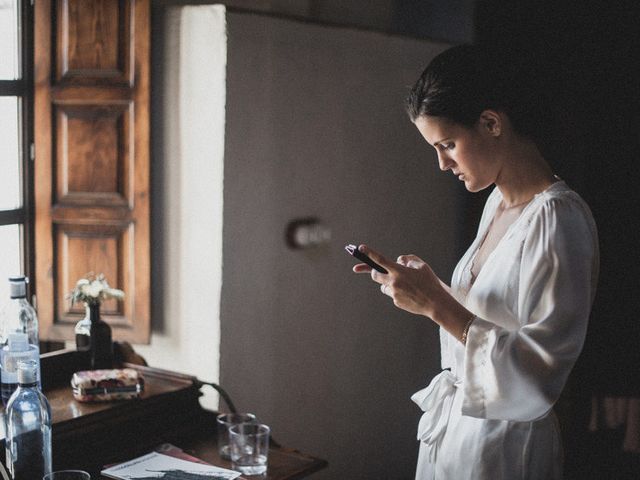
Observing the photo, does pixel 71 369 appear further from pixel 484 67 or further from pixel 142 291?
pixel 484 67

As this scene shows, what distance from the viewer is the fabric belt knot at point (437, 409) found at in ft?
6.11

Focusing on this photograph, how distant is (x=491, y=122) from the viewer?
1729 mm

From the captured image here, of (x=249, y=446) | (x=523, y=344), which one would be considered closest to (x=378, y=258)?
(x=523, y=344)

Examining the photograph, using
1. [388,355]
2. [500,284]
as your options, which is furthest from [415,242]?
[500,284]

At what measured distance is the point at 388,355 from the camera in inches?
148

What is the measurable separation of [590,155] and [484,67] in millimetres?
2159

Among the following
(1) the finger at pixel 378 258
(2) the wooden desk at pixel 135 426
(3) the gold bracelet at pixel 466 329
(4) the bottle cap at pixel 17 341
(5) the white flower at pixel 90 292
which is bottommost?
(2) the wooden desk at pixel 135 426

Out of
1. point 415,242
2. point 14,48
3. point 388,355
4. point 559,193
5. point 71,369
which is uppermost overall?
point 14,48

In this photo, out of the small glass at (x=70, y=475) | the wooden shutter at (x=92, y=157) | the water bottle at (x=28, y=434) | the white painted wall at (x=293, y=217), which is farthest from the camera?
the white painted wall at (x=293, y=217)

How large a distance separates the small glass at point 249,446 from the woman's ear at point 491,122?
815mm

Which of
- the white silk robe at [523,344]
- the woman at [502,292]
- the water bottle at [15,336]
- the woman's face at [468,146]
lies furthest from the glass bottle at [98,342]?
the woman's face at [468,146]

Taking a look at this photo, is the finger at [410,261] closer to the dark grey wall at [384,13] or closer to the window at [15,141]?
the dark grey wall at [384,13]

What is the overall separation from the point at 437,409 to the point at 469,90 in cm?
72

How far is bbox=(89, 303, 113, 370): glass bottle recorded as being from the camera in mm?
2332
